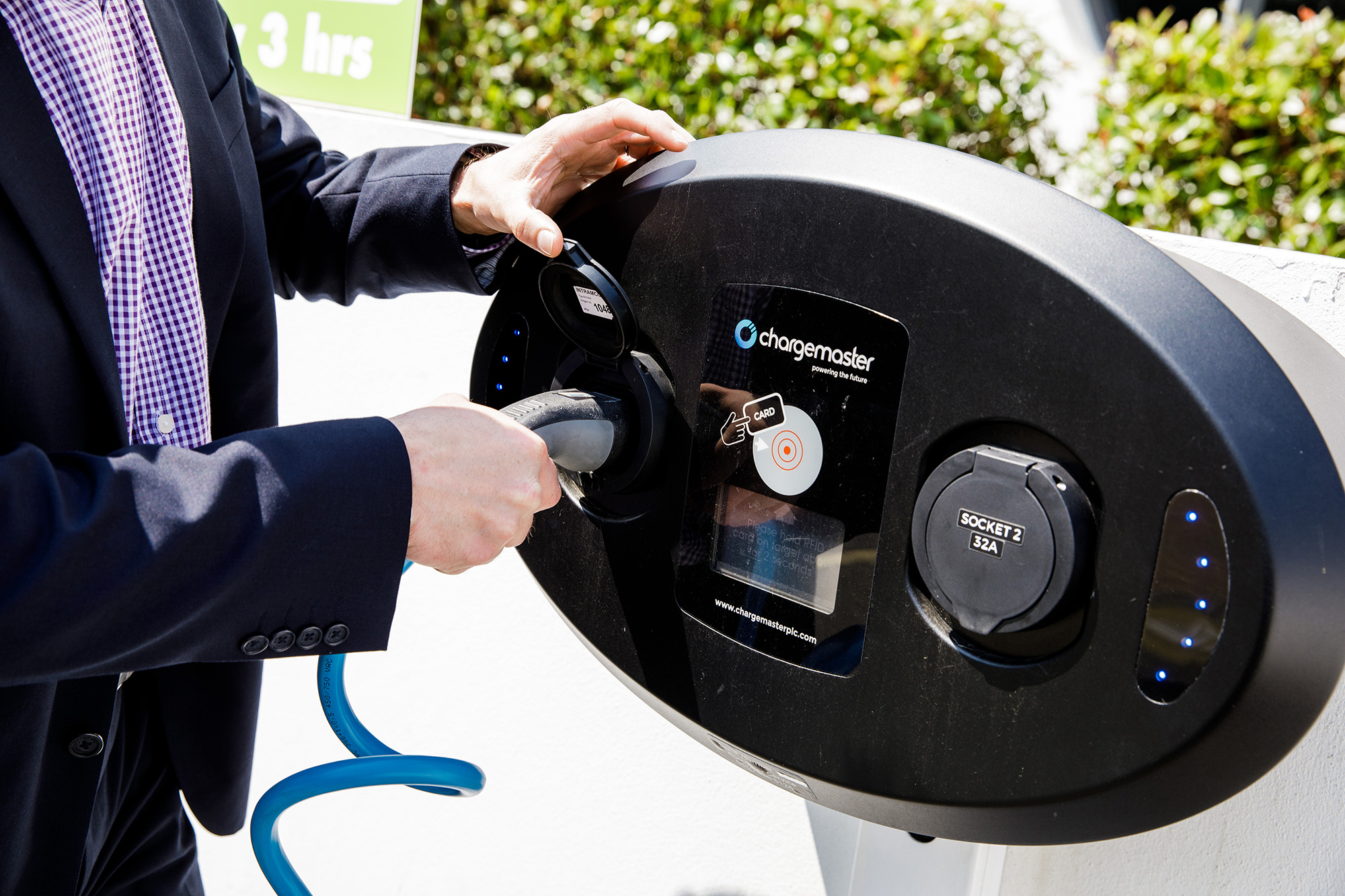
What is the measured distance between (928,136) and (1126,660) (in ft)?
5.76

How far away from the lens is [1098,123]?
188 centimetres

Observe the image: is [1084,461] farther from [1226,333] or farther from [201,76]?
[201,76]

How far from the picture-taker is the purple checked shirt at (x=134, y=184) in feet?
2.90

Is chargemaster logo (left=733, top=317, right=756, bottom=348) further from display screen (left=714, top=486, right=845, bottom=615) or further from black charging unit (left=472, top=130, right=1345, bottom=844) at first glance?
display screen (left=714, top=486, right=845, bottom=615)

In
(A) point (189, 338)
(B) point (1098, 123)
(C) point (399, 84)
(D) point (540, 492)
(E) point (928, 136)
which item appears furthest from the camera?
(E) point (928, 136)

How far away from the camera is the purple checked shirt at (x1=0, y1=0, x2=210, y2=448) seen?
0.88m

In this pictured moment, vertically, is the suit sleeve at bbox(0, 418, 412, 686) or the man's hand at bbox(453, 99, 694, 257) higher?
the man's hand at bbox(453, 99, 694, 257)

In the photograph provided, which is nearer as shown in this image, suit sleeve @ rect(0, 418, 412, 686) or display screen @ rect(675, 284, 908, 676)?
suit sleeve @ rect(0, 418, 412, 686)

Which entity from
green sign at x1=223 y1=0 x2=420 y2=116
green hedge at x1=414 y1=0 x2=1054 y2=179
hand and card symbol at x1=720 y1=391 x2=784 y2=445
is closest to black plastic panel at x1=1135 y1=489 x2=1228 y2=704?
hand and card symbol at x1=720 y1=391 x2=784 y2=445

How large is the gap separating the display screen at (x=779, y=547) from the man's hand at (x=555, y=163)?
0.29m

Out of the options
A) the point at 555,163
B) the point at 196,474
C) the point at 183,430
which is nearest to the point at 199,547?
the point at 196,474

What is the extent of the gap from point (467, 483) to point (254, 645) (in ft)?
0.66

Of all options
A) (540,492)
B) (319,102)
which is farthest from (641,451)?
(319,102)

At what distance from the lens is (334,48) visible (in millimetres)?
1808
